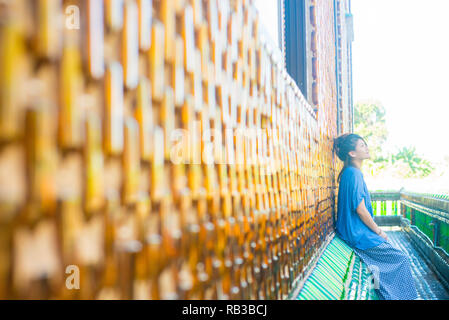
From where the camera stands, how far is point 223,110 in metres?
1.33

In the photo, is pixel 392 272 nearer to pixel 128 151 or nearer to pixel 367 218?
pixel 367 218

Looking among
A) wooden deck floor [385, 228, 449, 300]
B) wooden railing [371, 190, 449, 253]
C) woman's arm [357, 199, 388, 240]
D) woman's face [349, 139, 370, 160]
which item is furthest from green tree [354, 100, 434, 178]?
woman's arm [357, 199, 388, 240]

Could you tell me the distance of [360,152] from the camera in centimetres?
510

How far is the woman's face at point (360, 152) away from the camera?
16.7 ft

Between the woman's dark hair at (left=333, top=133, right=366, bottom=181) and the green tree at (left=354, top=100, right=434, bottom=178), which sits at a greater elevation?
the green tree at (left=354, top=100, right=434, bottom=178)

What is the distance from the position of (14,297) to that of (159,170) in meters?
0.41

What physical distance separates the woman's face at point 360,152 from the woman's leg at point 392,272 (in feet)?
3.53

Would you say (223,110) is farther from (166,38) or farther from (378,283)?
(378,283)

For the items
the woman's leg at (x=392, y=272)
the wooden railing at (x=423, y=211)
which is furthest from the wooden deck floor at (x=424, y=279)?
the woman's leg at (x=392, y=272)

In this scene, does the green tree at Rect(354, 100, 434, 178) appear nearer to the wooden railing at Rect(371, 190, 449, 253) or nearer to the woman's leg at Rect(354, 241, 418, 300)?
the wooden railing at Rect(371, 190, 449, 253)

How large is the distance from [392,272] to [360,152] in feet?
4.79

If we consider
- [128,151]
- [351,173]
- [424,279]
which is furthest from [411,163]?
[128,151]

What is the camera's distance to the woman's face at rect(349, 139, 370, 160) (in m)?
5.08

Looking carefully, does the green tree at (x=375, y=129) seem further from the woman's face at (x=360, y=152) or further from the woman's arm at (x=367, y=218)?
the woman's arm at (x=367, y=218)
